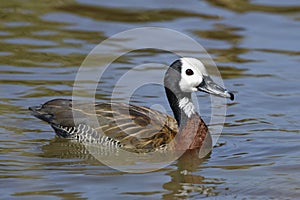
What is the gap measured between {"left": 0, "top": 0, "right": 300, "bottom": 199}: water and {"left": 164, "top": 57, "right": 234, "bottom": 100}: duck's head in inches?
30.1

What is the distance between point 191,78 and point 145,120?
2.74ft

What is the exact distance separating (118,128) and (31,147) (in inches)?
46.4

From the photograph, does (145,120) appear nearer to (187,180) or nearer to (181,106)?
(181,106)

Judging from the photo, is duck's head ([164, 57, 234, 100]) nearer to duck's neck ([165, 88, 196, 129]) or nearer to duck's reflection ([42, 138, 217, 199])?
duck's neck ([165, 88, 196, 129])

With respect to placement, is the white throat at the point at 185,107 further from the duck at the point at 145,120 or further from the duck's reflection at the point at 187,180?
the duck's reflection at the point at 187,180

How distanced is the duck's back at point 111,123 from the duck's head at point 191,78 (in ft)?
1.71

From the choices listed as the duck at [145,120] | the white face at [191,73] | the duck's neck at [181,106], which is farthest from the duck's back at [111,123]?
the white face at [191,73]

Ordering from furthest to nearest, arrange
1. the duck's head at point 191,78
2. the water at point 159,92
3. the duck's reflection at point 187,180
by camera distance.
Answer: the duck's head at point 191,78, the water at point 159,92, the duck's reflection at point 187,180

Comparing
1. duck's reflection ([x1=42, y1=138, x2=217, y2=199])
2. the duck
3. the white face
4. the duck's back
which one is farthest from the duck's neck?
duck's reflection ([x1=42, y1=138, x2=217, y2=199])

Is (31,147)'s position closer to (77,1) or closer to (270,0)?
(77,1)

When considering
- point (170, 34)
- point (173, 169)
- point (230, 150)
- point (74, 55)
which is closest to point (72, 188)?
point (173, 169)

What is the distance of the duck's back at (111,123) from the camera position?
11.0 metres

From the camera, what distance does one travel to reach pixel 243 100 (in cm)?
1298

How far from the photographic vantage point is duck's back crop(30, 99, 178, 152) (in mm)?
11000
